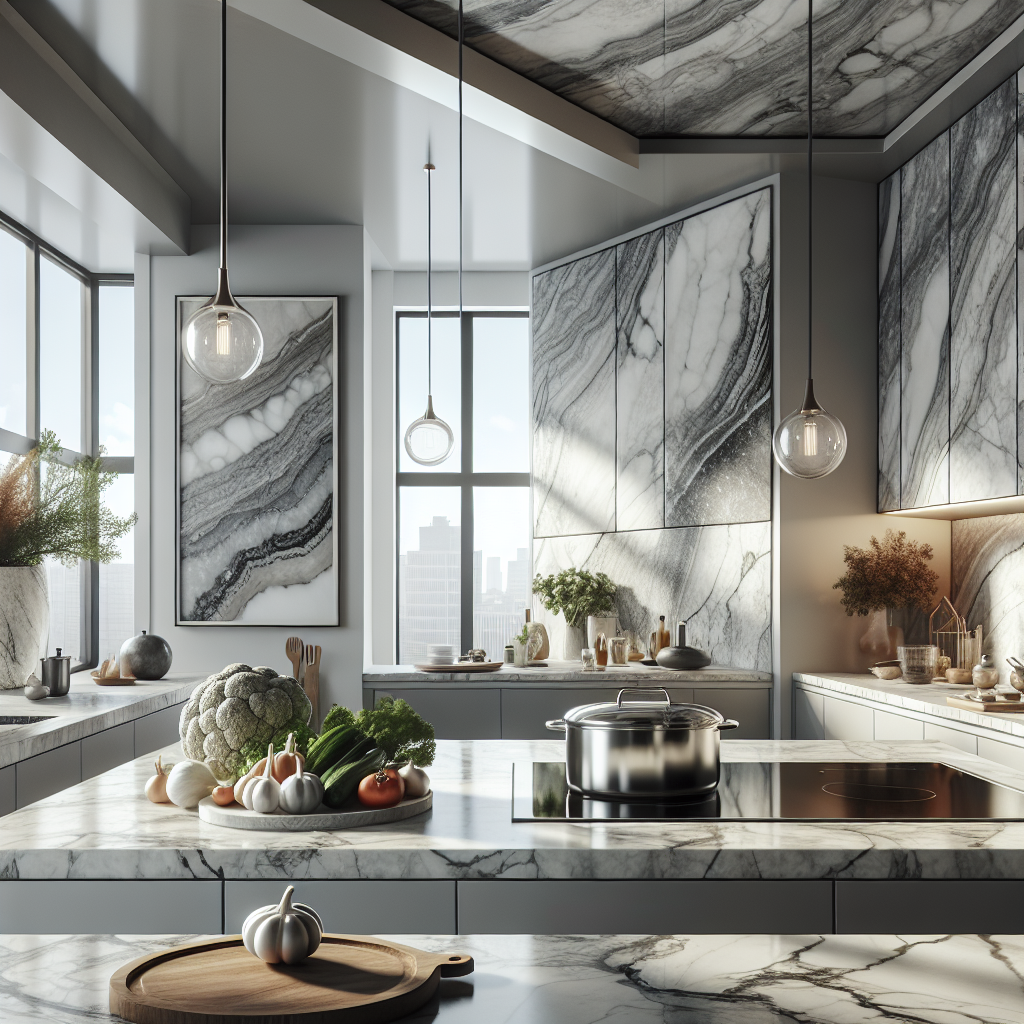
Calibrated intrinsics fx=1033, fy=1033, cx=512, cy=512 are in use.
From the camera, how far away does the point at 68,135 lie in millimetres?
3590

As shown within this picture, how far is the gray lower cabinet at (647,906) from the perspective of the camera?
1.57 meters

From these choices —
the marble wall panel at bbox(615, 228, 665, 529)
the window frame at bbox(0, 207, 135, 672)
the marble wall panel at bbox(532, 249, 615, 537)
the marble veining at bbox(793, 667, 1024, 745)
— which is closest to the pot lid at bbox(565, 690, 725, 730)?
the marble veining at bbox(793, 667, 1024, 745)

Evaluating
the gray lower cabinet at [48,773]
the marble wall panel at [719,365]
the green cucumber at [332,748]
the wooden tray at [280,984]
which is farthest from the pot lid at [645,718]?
the marble wall panel at [719,365]

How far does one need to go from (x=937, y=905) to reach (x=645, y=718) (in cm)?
53

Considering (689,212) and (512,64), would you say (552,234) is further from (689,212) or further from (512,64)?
(512,64)

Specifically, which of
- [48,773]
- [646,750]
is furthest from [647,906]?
[48,773]

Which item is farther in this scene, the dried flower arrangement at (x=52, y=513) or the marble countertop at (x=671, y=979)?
the dried flower arrangement at (x=52, y=513)

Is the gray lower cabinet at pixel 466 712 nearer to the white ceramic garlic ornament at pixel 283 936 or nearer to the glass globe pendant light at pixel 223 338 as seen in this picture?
the glass globe pendant light at pixel 223 338

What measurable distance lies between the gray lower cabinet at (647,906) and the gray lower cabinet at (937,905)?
0.18 ft

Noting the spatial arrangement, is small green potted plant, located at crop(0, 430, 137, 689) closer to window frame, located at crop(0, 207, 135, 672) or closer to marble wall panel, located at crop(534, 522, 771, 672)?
window frame, located at crop(0, 207, 135, 672)

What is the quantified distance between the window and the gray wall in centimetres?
107

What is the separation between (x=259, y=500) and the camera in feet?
15.9

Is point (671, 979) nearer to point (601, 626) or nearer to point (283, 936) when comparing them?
point (283, 936)

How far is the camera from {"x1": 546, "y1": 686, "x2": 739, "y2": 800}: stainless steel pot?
71.0 inches
